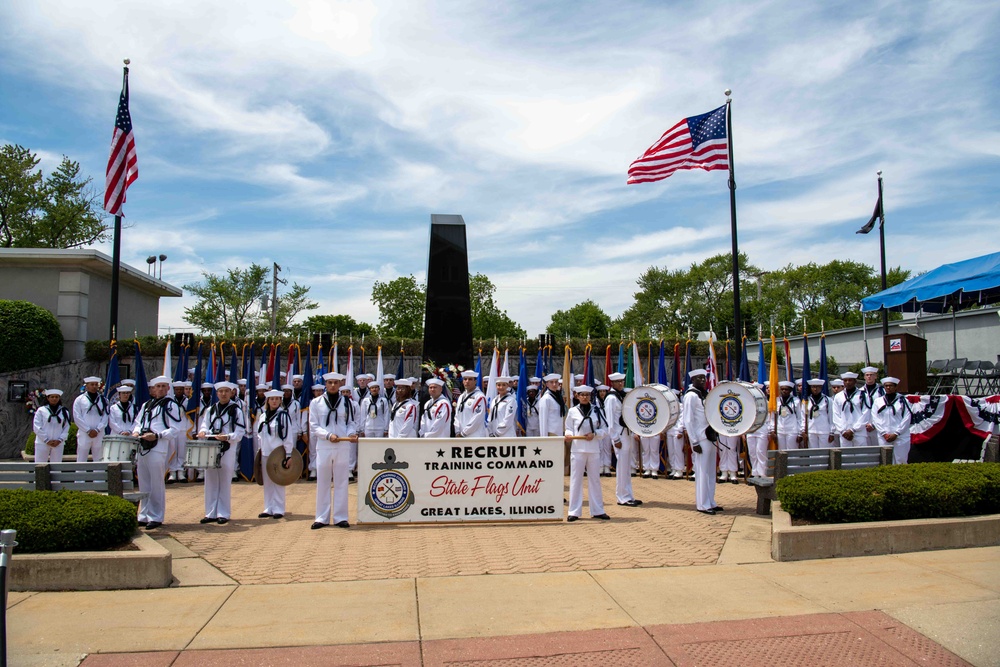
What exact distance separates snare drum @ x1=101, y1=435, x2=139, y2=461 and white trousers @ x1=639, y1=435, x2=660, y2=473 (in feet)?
31.6

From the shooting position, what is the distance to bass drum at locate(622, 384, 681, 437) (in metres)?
10.3

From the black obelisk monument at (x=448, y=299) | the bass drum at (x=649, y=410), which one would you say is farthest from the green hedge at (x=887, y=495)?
the black obelisk monument at (x=448, y=299)

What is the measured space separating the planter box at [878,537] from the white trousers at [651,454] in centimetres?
706

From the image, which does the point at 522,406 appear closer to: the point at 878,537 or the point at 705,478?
the point at 705,478

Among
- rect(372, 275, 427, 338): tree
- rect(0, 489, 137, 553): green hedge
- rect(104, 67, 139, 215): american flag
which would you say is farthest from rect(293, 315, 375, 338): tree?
rect(0, 489, 137, 553): green hedge

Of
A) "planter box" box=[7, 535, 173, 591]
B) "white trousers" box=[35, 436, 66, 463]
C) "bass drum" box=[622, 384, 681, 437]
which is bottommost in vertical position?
"planter box" box=[7, 535, 173, 591]

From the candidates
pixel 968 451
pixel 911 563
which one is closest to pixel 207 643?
pixel 911 563

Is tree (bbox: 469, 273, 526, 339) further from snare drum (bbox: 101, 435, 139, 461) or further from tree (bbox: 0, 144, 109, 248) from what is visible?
snare drum (bbox: 101, 435, 139, 461)

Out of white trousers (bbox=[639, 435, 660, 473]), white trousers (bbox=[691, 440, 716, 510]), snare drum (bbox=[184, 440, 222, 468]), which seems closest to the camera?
snare drum (bbox=[184, 440, 222, 468])

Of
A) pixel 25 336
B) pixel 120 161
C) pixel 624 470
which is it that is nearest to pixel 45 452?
pixel 120 161

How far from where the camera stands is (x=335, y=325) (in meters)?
48.0

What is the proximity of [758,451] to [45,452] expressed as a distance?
1308cm

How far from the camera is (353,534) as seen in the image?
8555 millimetres

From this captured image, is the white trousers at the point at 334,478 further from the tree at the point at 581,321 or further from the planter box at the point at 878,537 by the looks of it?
the tree at the point at 581,321
